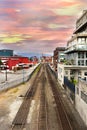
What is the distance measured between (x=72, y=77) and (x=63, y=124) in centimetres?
3385

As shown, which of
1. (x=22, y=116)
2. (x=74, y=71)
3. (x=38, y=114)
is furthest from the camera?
(x=74, y=71)

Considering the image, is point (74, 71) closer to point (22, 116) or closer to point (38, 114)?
point (38, 114)

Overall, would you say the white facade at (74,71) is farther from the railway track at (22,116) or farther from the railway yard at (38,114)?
the railway track at (22,116)

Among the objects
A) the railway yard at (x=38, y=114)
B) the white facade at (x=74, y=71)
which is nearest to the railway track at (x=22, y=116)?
the railway yard at (x=38, y=114)

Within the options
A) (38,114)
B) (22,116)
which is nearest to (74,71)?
(38,114)

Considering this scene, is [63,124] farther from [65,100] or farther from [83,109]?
[65,100]

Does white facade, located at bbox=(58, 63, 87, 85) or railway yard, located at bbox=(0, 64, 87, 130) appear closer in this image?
railway yard, located at bbox=(0, 64, 87, 130)

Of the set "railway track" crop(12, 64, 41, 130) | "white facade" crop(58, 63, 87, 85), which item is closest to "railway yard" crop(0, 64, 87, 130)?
"railway track" crop(12, 64, 41, 130)

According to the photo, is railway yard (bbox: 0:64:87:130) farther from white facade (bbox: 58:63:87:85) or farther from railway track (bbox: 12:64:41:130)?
white facade (bbox: 58:63:87:85)

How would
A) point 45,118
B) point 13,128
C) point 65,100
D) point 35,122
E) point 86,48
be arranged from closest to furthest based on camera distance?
point 13,128
point 35,122
point 45,118
point 65,100
point 86,48

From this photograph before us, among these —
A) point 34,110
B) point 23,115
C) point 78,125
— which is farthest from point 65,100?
point 78,125

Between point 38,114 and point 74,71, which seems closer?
point 38,114

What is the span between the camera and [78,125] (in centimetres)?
2977

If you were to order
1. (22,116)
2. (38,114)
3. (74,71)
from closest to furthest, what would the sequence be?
(22,116), (38,114), (74,71)
